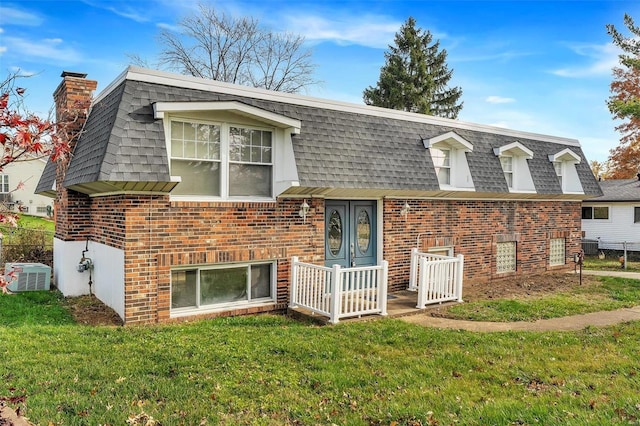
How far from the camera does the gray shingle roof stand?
Result: 72.8 feet

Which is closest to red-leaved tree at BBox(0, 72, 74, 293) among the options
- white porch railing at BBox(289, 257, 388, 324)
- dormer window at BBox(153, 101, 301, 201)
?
dormer window at BBox(153, 101, 301, 201)

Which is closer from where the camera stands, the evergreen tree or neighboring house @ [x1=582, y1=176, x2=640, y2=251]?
neighboring house @ [x1=582, y1=176, x2=640, y2=251]

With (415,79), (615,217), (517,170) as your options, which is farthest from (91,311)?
(415,79)

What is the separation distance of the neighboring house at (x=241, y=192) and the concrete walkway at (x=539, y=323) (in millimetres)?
2461

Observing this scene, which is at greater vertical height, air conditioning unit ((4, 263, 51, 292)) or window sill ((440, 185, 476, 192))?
window sill ((440, 185, 476, 192))

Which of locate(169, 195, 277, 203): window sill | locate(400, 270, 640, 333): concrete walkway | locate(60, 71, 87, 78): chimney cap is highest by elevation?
locate(60, 71, 87, 78): chimney cap

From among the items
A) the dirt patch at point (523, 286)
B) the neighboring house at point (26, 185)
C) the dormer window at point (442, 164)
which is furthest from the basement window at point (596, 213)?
the neighboring house at point (26, 185)

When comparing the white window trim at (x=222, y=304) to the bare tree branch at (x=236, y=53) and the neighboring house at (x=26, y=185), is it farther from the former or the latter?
the neighboring house at (x=26, y=185)

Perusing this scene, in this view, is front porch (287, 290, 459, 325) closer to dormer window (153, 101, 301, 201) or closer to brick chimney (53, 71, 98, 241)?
dormer window (153, 101, 301, 201)

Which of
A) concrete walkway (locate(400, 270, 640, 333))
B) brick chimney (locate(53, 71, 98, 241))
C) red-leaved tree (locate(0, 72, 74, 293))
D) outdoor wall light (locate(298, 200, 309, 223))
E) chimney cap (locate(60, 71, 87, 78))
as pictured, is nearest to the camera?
red-leaved tree (locate(0, 72, 74, 293))

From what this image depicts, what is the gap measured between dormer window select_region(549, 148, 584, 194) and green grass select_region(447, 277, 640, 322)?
4.01 m

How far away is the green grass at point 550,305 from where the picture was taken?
8.79 metres

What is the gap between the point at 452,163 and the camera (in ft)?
39.5

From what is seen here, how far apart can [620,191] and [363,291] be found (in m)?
21.4
